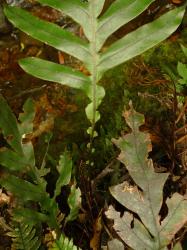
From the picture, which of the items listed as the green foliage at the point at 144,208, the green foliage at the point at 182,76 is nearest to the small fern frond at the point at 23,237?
the green foliage at the point at 144,208

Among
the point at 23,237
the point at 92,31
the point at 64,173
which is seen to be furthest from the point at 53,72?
the point at 23,237

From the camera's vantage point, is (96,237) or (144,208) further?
(96,237)

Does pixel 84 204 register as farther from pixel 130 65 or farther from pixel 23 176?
pixel 130 65

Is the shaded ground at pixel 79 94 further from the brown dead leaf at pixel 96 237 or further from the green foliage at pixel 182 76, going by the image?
the brown dead leaf at pixel 96 237

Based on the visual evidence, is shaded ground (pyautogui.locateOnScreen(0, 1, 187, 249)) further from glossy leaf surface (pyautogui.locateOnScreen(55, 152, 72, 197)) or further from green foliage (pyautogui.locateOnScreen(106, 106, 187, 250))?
green foliage (pyautogui.locateOnScreen(106, 106, 187, 250))

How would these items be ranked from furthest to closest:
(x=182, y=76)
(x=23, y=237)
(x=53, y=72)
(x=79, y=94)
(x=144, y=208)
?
(x=79, y=94) → (x=182, y=76) → (x=53, y=72) → (x=23, y=237) → (x=144, y=208)

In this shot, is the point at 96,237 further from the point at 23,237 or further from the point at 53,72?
the point at 53,72
